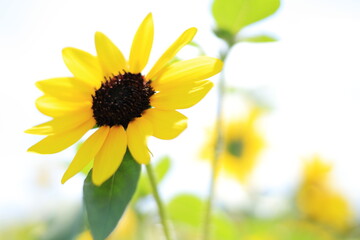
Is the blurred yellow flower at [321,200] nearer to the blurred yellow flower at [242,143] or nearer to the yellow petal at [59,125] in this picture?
the blurred yellow flower at [242,143]

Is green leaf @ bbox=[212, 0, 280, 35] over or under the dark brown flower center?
over

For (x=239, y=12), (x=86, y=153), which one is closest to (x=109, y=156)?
(x=86, y=153)

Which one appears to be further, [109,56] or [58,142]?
[109,56]

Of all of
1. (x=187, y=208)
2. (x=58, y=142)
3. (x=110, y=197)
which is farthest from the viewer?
(x=187, y=208)

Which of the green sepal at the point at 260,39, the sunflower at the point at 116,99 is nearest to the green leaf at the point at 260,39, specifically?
the green sepal at the point at 260,39

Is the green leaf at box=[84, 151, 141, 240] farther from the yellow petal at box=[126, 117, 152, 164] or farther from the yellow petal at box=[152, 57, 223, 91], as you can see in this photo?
the yellow petal at box=[152, 57, 223, 91]

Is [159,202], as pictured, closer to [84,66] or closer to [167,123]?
[167,123]

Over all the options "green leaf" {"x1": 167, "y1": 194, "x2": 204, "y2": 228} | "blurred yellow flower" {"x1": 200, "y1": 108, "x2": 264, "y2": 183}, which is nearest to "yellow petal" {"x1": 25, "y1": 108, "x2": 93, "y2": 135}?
"green leaf" {"x1": 167, "y1": 194, "x2": 204, "y2": 228}

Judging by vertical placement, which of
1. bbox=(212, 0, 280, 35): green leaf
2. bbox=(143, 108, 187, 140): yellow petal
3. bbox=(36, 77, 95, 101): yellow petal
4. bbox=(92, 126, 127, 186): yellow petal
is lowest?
bbox=(92, 126, 127, 186): yellow petal
